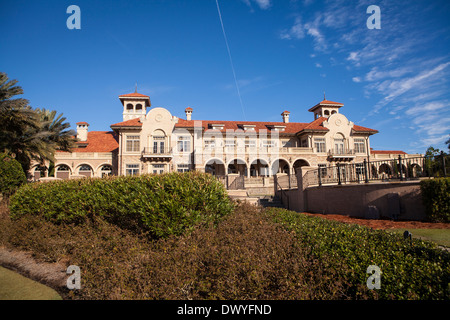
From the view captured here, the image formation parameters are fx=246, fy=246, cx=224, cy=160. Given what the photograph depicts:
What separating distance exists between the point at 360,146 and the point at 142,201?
40008mm

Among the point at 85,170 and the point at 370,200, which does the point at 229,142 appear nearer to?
the point at 85,170

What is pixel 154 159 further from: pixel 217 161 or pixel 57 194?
pixel 57 194

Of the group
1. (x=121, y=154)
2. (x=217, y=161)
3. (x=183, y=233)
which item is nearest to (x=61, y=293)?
(x=183, y=233)

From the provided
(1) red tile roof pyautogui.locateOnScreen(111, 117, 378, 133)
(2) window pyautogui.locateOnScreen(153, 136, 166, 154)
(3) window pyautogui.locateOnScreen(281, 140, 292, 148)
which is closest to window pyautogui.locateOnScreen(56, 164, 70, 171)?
(1) red tile roof pyautogui.locateOnScreen(111, 117, 378, 133)

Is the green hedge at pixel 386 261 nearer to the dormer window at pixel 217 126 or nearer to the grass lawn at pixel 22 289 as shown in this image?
the grass lawn at pixel 22 289

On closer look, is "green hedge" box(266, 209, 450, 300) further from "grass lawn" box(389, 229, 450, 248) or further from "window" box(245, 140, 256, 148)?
"window" box(245, 140, 256, 148)

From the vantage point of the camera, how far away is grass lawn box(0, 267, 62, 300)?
4359 millimetres

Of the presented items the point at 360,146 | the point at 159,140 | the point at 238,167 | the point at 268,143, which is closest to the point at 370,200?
the point at 238,167

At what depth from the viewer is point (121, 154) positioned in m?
33.4

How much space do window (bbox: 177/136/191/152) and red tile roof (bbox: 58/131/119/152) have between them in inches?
382

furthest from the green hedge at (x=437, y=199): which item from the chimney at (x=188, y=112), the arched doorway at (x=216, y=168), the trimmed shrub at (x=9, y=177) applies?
→ the chimney at (x=188, y=112)

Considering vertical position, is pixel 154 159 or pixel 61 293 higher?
pixel 154 159

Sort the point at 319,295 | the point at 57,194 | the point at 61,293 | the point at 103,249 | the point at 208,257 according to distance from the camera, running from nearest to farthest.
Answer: the point at 319,295, the point at 208,257, the point at 61,293, the point at 103,249, the point at 57,194
